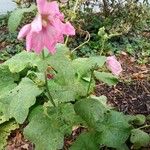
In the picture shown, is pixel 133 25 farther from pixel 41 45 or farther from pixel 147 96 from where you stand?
pixel 41 45

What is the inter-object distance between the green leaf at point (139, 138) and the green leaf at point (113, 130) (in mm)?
145

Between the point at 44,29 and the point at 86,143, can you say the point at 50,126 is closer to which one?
the point at 86,143

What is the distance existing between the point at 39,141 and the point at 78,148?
1.00 feet

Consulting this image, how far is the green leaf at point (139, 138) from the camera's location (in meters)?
2.78

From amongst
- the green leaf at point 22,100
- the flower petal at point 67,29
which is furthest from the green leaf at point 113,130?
the flower petal at point 67,29

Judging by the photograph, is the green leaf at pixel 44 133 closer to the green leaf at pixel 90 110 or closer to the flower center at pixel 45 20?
the green leaf at pixel 90 110

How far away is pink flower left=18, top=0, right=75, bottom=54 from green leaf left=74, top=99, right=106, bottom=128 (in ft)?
1.99

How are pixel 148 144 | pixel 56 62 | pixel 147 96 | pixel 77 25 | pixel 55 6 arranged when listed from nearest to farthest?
pixel 55 6 < pixel 56 62 < pixel 148 144 < pixel 147 96 < pixel 77 25

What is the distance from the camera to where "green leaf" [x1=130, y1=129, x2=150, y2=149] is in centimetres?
278

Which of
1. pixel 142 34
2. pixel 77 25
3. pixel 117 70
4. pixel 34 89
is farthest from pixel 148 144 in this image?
pixel 142 34

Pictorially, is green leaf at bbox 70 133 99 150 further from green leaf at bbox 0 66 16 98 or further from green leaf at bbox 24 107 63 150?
green leaf at bbox 0 66 16 98

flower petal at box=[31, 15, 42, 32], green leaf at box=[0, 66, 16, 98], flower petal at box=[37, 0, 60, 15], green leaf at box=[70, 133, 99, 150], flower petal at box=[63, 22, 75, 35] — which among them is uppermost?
flower petal at box=[37, 0, 60, 15]

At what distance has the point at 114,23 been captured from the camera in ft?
15.7

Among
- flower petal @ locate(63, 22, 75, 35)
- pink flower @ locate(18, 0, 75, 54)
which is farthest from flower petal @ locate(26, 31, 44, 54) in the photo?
flower petal @ locate(63, 22, 75, 35)
